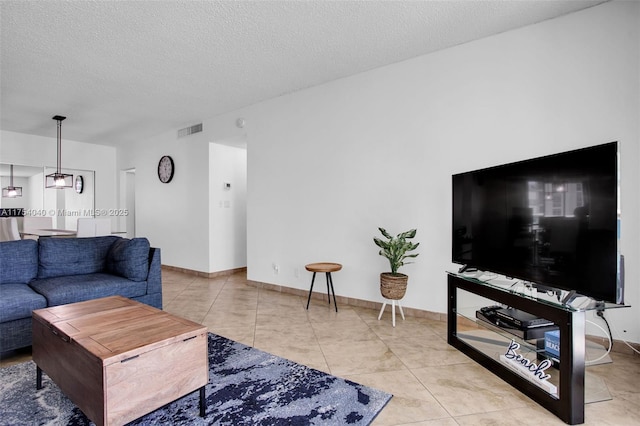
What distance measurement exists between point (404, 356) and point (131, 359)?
6.02ft

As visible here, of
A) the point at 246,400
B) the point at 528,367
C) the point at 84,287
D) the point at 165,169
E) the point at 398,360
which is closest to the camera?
the point at 246,400

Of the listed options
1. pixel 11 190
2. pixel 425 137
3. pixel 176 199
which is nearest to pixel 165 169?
pixel 176 199

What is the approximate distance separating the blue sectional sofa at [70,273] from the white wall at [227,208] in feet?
6.69

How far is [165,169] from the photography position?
625 centimetres

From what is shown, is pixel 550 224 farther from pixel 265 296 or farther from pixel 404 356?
pixel 265 296

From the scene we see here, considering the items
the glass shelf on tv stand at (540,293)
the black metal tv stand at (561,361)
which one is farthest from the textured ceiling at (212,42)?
the black metal tv stand at (561,361)

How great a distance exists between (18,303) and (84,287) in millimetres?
436

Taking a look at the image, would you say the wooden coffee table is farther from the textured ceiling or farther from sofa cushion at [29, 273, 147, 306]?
the textured ceiling

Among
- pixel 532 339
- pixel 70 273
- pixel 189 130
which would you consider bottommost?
pixel 532 339

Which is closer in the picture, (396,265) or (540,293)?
(540,293)

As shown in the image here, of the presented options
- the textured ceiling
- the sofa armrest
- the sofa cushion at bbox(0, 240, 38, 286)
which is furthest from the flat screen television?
the sofa cushion at bbox(0, 240, 38, 286)

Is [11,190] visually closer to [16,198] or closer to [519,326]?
[16,198]

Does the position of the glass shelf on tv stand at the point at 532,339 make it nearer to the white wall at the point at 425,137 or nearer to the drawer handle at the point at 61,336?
the white wall at the point at 425,137

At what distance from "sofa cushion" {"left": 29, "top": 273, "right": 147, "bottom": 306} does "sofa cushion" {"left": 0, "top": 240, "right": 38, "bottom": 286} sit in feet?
0.44
